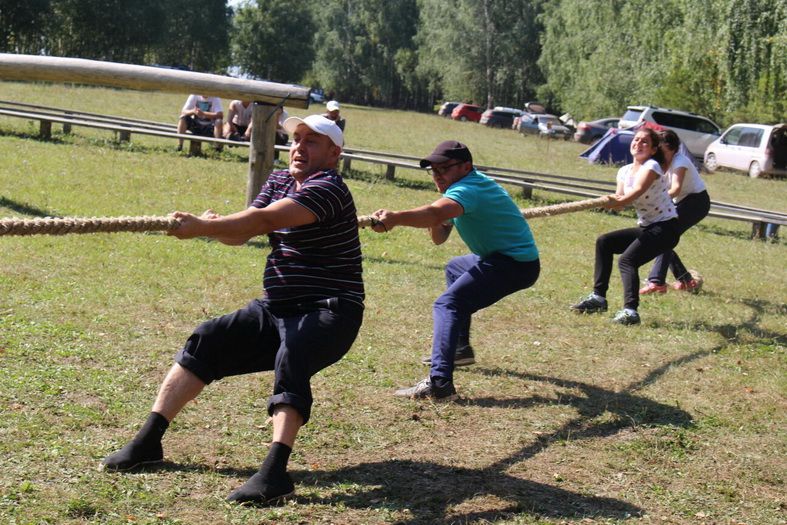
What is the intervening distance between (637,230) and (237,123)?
1004 cm

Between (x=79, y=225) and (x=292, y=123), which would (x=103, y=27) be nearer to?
(x=292, y=123)

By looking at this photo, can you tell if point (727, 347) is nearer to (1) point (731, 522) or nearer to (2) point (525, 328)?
(2) point (525, 328)

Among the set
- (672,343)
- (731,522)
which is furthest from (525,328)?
(731,522)

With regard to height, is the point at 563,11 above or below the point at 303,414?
above

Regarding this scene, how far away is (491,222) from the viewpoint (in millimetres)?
6324

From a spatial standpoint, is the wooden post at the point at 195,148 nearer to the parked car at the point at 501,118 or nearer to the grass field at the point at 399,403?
the grass field at the point at 399,403

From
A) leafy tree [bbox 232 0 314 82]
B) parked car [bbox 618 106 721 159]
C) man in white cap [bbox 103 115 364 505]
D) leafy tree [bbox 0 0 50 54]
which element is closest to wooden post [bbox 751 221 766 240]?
man in white cap [bbox 103 115 364 505]

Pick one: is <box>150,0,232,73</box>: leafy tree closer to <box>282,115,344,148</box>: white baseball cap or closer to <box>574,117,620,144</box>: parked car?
<box>574,117,620,144</box>: parked car

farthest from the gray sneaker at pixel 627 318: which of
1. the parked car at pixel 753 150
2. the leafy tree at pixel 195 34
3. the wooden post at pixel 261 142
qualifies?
the leafy tree at pixel 195 34

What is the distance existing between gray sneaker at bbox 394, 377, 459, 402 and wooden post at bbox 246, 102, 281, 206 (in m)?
3.84

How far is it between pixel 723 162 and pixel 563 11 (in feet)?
89.6

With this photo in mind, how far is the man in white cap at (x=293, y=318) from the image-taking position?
443 cm

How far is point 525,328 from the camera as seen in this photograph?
8.44 meters

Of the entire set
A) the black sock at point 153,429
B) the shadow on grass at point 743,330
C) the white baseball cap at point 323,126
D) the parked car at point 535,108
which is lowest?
the shadow on grass at point 743,330
